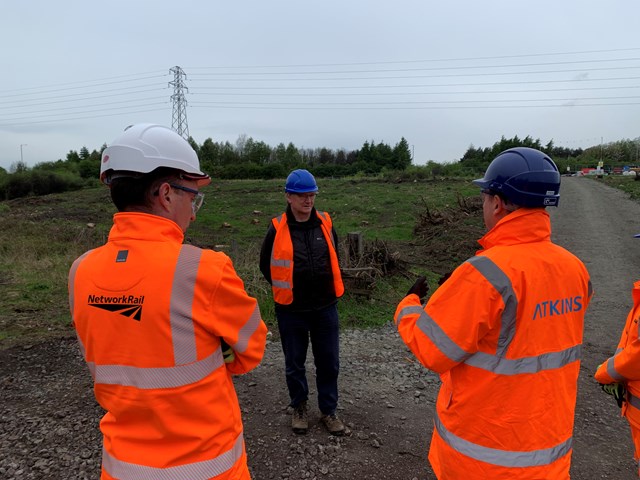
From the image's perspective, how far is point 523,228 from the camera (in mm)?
1915

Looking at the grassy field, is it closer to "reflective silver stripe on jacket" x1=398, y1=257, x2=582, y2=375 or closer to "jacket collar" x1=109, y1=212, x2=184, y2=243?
"reflective silver stripe on jacket" x1=398, y1=257, x2=582, y2=375

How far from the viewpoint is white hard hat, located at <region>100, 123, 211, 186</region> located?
1.61 m

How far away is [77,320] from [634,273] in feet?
36.0

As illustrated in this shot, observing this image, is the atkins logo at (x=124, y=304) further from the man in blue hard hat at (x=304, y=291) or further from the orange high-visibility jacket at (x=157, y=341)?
the man in blue hard hat at (x=304, y=291)

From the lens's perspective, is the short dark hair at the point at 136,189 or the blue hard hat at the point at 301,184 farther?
the blue hard hat at the point at 301,184

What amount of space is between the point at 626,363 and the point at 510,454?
92 centimetres

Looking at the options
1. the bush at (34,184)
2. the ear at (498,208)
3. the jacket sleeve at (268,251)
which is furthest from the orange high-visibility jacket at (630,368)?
the bush at (34,184)

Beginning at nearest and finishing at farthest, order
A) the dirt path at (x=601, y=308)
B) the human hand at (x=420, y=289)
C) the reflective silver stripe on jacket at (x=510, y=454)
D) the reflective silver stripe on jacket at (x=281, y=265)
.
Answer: the reflective silver stripe on jacket at (x=510, y=454)
the human hand at (x=420, y=289)
the dirt path at (x=601, y=308)
the reflective silver stripe on jacket at (x=281, y=265)

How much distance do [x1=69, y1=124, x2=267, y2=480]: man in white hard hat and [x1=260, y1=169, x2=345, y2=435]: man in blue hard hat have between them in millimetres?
2087

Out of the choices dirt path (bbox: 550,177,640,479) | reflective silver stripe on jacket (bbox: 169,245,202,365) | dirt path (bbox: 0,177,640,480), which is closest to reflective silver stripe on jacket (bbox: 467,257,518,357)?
reflective silver stripe on jacket (bbox: 169,245,202,365)

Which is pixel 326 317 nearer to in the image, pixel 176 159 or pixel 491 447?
pixel 491 447

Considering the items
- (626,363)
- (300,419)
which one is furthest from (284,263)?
(626,363)

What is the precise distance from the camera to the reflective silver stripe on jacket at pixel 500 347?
1767mm

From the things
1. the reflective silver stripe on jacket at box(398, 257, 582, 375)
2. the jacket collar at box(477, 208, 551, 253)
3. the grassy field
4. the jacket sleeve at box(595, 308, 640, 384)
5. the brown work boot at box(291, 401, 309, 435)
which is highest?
the jacket collar at box(477, 208, 551, 253)
